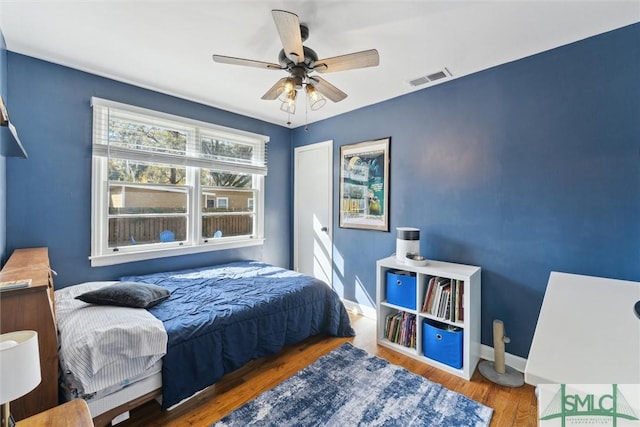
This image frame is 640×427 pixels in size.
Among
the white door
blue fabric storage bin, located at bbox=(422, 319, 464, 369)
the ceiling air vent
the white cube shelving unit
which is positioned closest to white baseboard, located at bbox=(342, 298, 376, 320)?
the white door

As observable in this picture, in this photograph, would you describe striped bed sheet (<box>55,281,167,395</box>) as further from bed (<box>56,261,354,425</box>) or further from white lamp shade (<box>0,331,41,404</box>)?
white lamp shade (<box>0,331,41,404</box>)

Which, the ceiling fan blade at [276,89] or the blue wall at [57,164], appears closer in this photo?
the ceiling fan blade at [276,89]

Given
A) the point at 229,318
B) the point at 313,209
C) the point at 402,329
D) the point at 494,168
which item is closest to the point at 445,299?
the point at 402,329

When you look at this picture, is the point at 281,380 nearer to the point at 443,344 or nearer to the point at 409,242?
the point at 443,344

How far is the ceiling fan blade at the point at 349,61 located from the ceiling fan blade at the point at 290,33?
15 cm

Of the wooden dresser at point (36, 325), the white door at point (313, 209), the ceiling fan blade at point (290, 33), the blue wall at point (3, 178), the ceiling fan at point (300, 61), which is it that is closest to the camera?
the wooden dresser at point (36, 325)

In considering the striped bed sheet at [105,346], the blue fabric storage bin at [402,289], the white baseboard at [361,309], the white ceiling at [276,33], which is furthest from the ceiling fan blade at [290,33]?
the white baseboard at [361,309]

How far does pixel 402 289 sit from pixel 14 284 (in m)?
2.52

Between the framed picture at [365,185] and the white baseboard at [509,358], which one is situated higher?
the framed picture at [365,185]

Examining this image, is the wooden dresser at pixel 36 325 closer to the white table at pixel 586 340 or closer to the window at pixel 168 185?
the window at pixel 168 185

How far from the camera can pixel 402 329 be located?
2506mm

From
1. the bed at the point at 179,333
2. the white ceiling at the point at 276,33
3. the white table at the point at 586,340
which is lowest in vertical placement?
the bed at the point at 179,333

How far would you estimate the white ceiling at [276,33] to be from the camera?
1.63 metres

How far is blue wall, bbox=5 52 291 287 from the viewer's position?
7.04ft
